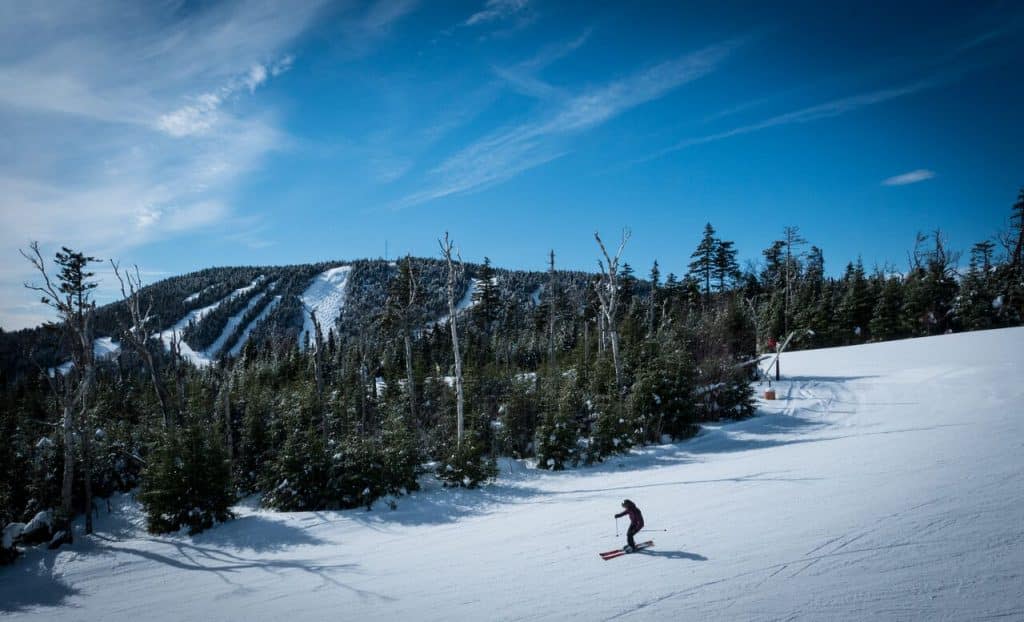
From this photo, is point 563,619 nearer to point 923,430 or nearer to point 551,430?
point 551,430

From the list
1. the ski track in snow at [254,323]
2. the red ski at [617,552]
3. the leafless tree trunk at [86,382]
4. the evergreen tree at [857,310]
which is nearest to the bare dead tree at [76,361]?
the leafless tree trunk at [86,382]

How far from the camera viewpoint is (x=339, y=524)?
42.8 ft

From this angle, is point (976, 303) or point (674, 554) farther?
point (976, 303)

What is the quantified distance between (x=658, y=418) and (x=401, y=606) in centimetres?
1548

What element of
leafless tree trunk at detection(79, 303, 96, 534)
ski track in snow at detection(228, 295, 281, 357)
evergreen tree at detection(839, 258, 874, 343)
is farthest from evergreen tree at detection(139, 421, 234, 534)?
ski track in snow at detection(228, 295, 281, 357)

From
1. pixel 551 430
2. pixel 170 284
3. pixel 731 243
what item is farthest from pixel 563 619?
pixel 170 284

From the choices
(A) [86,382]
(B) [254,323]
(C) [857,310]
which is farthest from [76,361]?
(B) [254,323]

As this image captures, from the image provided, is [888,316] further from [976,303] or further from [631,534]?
[631,534]

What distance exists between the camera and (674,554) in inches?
334

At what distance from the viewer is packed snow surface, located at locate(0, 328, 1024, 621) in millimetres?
6746

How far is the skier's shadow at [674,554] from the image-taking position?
321 inches

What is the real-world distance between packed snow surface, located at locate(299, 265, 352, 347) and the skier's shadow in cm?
13450

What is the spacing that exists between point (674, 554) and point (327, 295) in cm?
16276

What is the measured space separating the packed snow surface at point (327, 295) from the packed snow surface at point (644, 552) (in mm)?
127602
